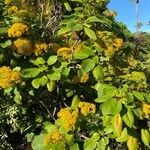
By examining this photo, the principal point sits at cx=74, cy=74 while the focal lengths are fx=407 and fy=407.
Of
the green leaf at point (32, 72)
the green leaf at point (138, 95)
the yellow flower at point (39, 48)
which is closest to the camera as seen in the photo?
the green leaf at point (138, 95)

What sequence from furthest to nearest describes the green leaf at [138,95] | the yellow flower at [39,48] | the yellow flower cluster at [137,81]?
the yellow flower at [39,48] < the yellow flower cluster at [137,81] < the green leaf at [138,95]

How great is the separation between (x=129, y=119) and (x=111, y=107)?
0.15m

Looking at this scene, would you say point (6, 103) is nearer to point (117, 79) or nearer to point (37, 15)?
point (37, 15)

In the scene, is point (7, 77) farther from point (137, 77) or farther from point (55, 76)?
point (137, 77)

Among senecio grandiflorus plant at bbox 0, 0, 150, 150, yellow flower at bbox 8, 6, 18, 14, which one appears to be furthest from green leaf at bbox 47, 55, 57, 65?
yellow flower at bbox 8, 6, 18, 14

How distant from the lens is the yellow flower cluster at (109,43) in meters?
2.81

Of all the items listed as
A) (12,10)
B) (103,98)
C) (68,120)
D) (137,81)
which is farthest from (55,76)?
(12,10)

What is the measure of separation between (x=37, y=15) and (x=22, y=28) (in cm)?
73

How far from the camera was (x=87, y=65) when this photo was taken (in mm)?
2689

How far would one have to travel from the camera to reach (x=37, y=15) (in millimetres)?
3551

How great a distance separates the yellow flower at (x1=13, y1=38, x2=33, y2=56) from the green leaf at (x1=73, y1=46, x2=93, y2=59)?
0.36 metres

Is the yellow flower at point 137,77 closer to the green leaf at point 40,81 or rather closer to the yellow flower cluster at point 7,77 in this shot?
the green leaf at point 40,81

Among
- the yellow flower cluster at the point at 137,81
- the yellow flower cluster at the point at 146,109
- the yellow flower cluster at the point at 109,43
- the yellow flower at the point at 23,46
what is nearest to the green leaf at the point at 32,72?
the yellow flower at the point at 23,46

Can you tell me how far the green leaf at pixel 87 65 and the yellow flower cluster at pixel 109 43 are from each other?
16 cm
